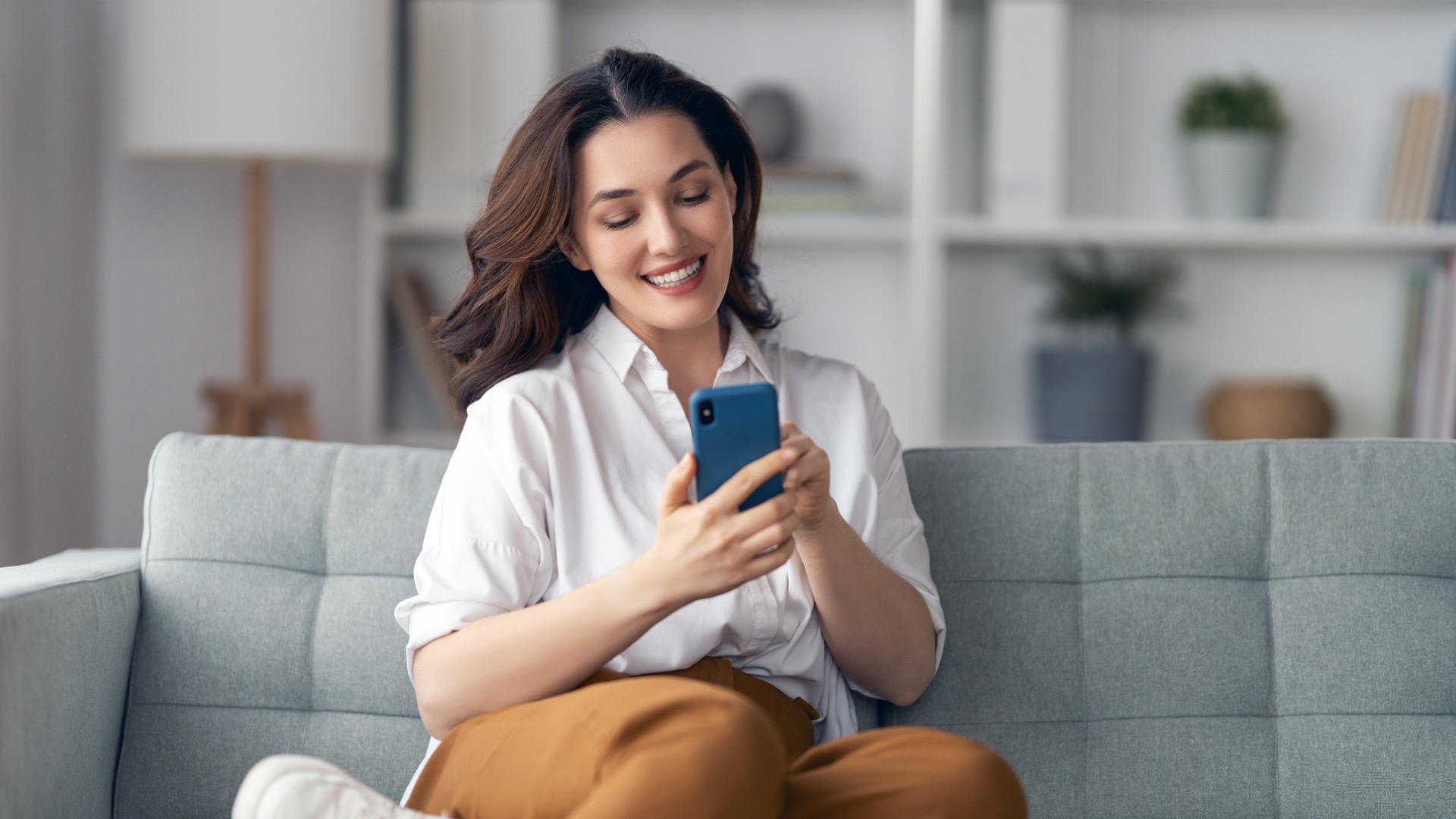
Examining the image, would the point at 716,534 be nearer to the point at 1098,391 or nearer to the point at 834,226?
the point at 834,226

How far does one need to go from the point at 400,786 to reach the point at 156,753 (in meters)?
0.26

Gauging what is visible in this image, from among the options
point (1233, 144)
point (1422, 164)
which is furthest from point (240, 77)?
point (1422, 164)

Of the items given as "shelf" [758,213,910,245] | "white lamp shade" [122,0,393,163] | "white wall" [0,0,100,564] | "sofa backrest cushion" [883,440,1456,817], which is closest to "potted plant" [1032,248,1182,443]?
"shelf" [758,213,910,245]

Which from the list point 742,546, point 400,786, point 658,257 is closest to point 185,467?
point 400,786

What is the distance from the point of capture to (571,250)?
1300mm

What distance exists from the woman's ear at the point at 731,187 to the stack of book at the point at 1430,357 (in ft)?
6.16

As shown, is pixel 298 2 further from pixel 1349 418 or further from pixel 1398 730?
pixel 1349 418

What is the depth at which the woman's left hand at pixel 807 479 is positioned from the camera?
1063 millimetres

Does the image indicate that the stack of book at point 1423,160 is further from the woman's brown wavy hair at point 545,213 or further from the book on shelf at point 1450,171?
the woman's brown wavy hair at point 545,213

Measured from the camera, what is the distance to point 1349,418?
279 centimetres

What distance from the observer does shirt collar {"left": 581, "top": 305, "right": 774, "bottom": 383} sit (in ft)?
4.25

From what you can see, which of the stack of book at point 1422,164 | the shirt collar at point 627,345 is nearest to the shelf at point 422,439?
the shirt collar at point 627,345

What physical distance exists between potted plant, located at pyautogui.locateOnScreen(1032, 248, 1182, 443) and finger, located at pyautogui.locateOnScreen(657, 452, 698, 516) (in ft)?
5.64

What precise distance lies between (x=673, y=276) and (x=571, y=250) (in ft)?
0.42
